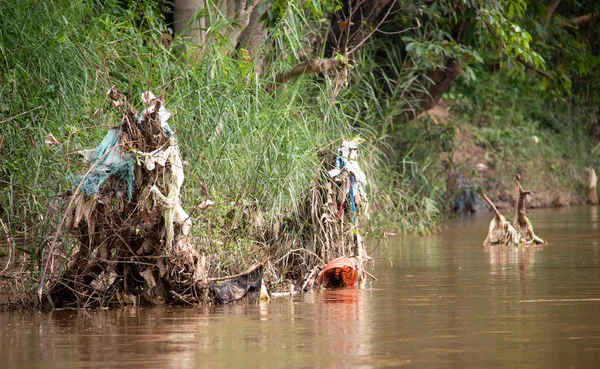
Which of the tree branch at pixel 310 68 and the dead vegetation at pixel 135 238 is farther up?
the tree branch at pixel 310 68

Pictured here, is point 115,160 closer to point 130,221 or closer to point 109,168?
point 109,168

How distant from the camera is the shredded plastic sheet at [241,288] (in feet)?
28.5

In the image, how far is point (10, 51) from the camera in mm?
9805

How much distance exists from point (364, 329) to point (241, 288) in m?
1.87

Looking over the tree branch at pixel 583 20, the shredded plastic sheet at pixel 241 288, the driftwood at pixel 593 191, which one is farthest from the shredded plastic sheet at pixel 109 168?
the driftwood at pixel 593 191

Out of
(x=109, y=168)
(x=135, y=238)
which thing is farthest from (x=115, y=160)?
(x=135, y=238)

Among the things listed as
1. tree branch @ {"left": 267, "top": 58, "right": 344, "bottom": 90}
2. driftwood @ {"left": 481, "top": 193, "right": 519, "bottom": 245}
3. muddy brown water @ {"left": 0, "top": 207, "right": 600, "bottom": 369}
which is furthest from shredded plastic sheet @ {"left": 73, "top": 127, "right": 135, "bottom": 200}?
driftwood @ {"left": 481, "top": 193, "right": 519, "bottom": 245}

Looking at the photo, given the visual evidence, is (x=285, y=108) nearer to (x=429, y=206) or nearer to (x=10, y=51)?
(x=10, y=51)

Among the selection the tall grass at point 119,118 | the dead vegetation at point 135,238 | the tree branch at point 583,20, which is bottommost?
the dead vegetation at point 135,238

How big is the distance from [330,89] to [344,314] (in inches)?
172

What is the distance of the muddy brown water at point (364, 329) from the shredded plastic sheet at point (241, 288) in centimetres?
21

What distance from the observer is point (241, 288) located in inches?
345

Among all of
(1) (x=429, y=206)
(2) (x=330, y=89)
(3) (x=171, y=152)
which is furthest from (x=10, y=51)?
(1) (x=429, y=206)

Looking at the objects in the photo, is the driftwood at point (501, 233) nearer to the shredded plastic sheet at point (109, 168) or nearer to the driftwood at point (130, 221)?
the driftwood at point (130, 221)
